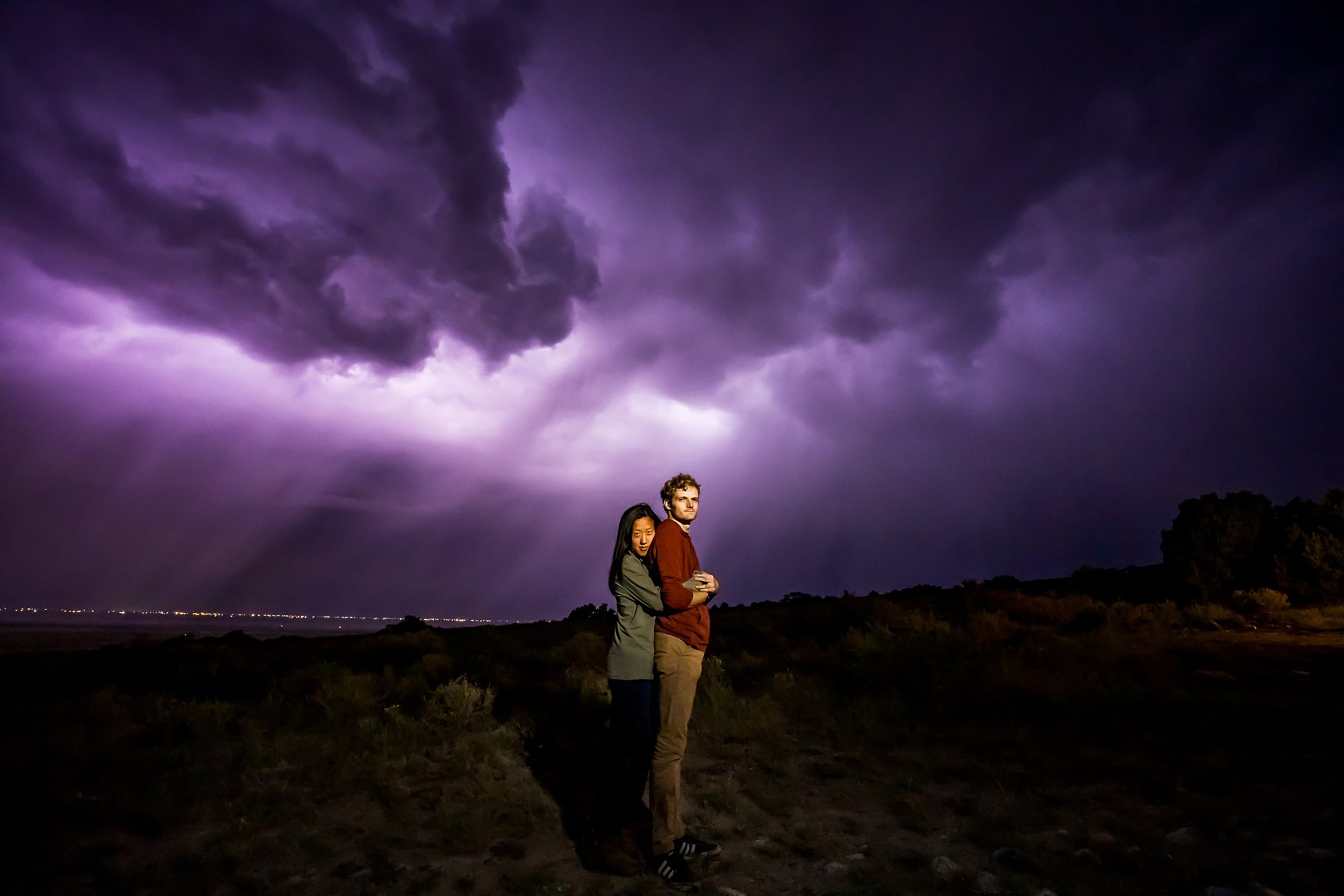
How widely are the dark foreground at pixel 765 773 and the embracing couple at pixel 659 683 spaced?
1.11ft

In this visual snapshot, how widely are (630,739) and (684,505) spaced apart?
5.46ft

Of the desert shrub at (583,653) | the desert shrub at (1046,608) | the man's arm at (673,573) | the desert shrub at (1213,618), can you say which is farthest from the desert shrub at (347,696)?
the desert shrub at (1213,618)

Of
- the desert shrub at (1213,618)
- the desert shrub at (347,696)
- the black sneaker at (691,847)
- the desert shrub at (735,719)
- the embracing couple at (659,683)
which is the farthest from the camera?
the desert shrub at (1213,618)

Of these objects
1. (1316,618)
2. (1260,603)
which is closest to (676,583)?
(1316,618)

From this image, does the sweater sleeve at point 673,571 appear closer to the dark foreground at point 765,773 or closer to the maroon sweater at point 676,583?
the maroon sweater at point 676,583

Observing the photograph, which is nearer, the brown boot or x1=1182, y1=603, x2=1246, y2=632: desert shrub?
the brown boot

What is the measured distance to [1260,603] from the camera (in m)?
16.4

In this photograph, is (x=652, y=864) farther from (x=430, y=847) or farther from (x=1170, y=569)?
(x=1170, y=569)

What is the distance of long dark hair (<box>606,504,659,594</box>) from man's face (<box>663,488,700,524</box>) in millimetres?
252

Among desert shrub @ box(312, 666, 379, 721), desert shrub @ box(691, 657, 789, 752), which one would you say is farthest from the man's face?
desert shrub @ box(312, 666, 379, 721)

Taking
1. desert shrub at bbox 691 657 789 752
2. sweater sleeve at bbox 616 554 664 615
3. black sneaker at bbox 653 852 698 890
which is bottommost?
black sneaker at bbox 653 852 698 890

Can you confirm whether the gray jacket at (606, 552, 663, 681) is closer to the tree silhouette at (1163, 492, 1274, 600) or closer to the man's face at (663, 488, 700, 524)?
the man's face at (663, 488, 700, 524)

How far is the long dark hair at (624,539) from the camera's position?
4996mm

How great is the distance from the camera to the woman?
4.68m
